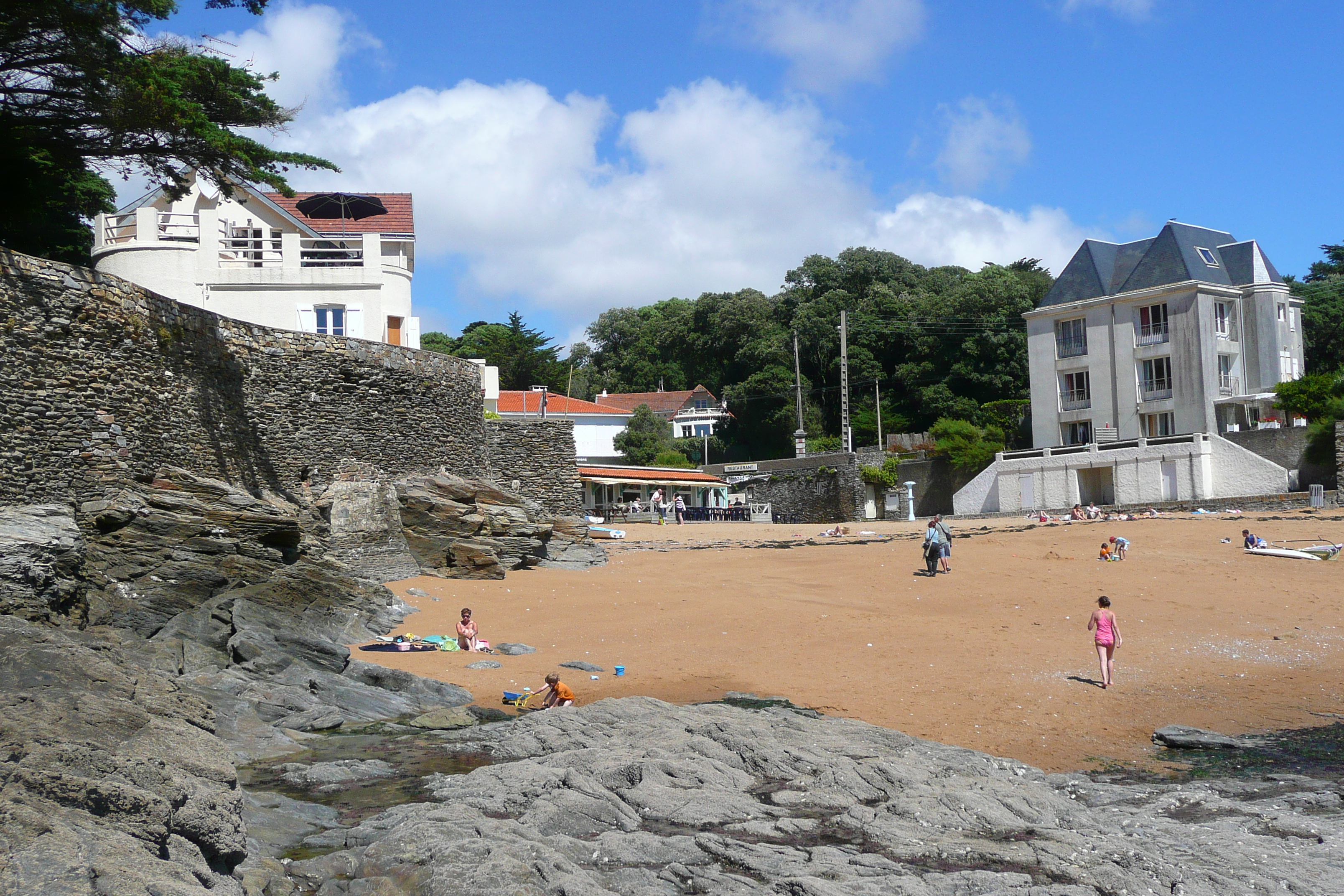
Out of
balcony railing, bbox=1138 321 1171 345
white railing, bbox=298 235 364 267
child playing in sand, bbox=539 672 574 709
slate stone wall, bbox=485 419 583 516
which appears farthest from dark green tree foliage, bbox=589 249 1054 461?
child playing in sand, bbox=539 672 574 709

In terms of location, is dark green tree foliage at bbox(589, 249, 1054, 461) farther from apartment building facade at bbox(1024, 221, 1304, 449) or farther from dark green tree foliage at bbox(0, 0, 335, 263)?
dark green tree foliage at bbox(0, 0, 335, 263)

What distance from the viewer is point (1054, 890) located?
281 inches

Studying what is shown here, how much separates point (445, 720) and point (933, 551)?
14.3m

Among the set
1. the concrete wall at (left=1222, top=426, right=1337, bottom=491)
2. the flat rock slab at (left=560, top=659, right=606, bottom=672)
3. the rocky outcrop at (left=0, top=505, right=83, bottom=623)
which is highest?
the concrete wall at (left=1222, top=426, right=1337, bottom=491)

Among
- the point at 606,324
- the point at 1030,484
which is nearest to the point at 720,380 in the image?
the point at 606,324

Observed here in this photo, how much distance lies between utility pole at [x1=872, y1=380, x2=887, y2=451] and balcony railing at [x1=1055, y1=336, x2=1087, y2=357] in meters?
8.29

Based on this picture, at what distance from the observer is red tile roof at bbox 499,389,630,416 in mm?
49125

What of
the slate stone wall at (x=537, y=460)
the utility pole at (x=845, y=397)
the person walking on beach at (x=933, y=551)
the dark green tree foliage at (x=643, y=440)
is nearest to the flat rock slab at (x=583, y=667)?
the person walking on beach at (x=933, y=551)

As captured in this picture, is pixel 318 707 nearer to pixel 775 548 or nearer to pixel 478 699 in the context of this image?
pixel 478 699

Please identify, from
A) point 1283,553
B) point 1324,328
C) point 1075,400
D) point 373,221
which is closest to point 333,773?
point 1283,553

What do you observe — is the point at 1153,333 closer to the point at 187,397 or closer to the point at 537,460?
the point at 537,460

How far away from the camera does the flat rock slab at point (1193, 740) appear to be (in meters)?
11.5

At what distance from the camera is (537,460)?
2795 centimetres

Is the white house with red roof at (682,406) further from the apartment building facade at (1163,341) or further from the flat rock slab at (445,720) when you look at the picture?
the flat rock slab at (445,720)
